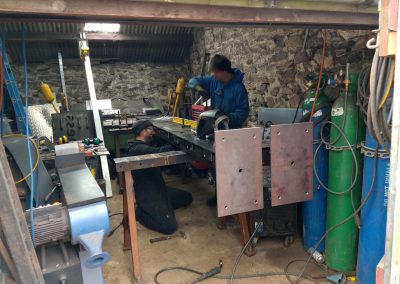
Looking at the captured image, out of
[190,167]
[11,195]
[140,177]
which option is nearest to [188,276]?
[140,177]

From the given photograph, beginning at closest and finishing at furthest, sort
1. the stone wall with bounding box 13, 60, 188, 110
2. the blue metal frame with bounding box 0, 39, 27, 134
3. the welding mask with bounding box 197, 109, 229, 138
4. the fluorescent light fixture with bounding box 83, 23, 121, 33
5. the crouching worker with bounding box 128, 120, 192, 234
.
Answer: the welding mask with bounding box 197, 109, 229, 138
the crouching worker with bounding box 128, 120, 192, 234
the blue metal frame with bounding box 0, 39, 27, 134
the fluorescent light fixture with bounding box 83, 23, 121, 33
the stone wall with bounding box 13, 60, 188, 110

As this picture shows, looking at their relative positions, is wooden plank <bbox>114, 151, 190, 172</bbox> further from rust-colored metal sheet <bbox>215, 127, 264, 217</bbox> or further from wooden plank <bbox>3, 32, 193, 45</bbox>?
wooden plank <bbox>3, 32, 193, 45</bbox>

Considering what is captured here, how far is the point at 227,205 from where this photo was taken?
1654 mm

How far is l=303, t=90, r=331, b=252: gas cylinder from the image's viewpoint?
7.42 ft

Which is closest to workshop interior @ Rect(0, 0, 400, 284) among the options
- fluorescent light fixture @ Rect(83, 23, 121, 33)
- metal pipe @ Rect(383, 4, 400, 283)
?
metal pipe @ Rect(383, 4, 400, 283)

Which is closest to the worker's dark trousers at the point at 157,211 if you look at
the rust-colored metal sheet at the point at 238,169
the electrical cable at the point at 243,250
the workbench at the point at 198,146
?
the workbench at the point at 198,146

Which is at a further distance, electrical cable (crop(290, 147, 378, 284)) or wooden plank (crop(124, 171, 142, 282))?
wooden plank (crop(124, 171, 142, 282))

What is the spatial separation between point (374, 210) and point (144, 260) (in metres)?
1.86

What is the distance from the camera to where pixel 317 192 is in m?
2.33

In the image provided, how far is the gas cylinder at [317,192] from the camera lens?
2.26 metres

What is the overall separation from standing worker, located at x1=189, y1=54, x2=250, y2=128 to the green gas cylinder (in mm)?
1134

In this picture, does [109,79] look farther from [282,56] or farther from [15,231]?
[15,231]

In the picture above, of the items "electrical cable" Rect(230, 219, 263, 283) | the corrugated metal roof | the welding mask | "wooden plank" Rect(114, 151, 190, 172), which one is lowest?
"electrical cable" Rect(230, 219, 263, 283)

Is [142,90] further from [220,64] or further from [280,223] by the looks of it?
[280,223]
